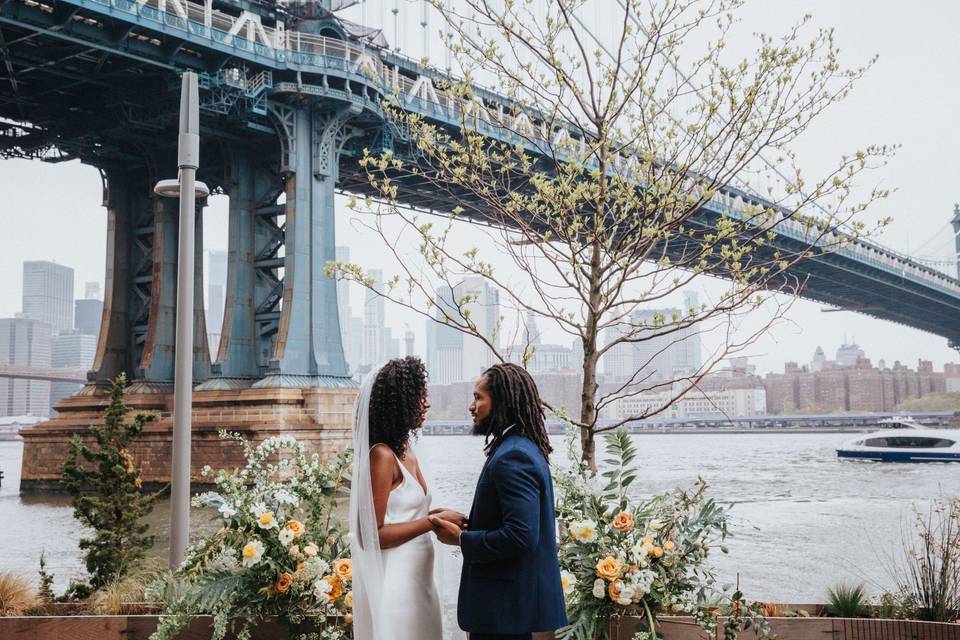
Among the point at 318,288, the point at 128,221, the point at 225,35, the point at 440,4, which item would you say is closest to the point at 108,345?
the point at 128,221

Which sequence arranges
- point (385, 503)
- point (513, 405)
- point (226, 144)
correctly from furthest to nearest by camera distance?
point (226, 144)
point (385, 503)
point (513, 405)

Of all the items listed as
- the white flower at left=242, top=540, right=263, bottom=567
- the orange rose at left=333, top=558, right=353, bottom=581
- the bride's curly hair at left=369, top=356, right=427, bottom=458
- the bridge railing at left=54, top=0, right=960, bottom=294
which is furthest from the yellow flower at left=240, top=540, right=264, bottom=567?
the bridge railing at left=54, top=0, right=960, bottom=294

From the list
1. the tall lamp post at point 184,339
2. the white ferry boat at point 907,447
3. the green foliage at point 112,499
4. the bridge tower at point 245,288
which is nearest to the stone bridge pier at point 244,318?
the bridge tower at point 245,288

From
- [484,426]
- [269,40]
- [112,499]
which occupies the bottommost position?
[112,499]

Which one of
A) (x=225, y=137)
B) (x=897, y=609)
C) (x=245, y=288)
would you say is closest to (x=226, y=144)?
(x=225, y=137)

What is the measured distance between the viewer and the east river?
1475 centimetres

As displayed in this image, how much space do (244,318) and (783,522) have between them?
20355 millimetres

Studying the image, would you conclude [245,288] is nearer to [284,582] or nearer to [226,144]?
[226,144]

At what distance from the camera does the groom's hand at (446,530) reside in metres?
3.61

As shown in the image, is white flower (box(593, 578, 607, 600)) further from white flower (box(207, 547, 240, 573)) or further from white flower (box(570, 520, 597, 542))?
white flower (box(207, 547, 240, 573))

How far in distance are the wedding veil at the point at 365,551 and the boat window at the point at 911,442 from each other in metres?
50.4

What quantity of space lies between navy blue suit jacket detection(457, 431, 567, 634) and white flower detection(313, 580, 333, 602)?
0.97m

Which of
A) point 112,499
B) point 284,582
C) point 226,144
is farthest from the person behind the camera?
point 226,144

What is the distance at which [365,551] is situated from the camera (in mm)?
3834
